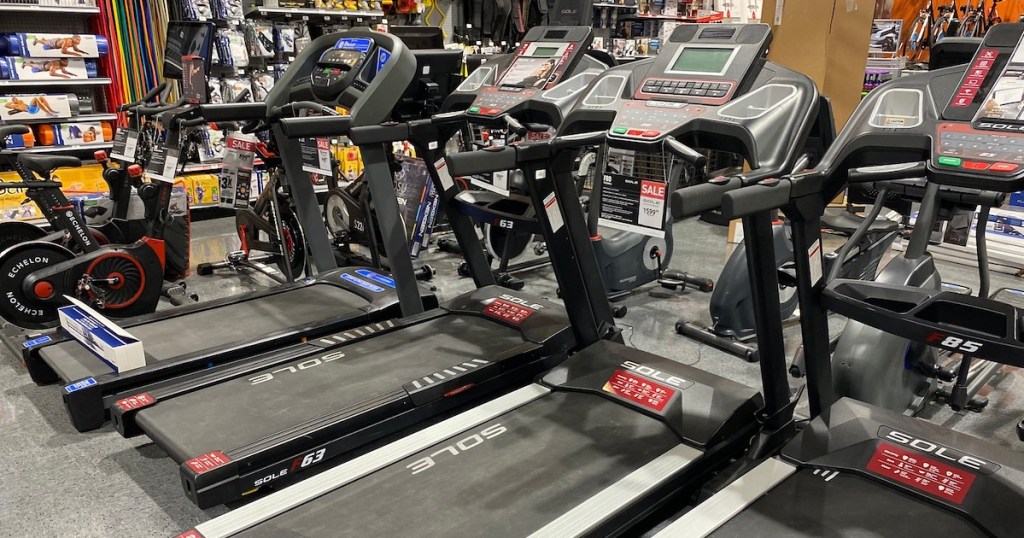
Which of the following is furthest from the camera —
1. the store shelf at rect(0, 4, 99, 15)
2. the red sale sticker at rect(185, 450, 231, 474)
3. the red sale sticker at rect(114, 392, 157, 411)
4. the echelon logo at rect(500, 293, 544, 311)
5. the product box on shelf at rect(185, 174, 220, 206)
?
the product box on shelf at rect(185, 174, 220, 206)

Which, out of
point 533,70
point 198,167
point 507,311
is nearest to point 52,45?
point 198,167

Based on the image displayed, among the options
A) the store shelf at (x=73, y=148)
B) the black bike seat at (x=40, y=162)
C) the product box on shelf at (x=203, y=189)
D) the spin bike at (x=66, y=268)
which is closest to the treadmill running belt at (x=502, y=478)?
the spin bike at (x=66, y=268)

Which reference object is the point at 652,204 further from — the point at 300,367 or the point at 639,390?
the point at 300,367

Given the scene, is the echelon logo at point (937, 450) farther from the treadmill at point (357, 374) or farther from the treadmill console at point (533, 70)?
the treadmill console at point (533, 70)

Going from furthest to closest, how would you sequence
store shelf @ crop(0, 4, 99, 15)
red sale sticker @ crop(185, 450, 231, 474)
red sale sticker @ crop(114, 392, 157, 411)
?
store shelf @ crop(0, 4, 99, 15) < red sale sticker @ crop(114, 392, 157, 411) < red sale sticker @ crop(185, 450, 231, 474)

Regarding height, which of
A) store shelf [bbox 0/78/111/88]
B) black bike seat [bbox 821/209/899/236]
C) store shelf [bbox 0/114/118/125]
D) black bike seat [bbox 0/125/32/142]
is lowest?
black bike seat [bbox 821/209/899/236]

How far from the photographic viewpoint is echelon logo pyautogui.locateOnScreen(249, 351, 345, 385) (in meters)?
2.72

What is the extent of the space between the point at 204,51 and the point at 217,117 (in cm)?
165

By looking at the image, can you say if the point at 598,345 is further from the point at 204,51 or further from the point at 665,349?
the point at 204,51

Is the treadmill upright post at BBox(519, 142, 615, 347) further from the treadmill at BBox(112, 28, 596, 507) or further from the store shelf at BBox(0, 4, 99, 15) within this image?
the store shelf at BBox(0, 4, 99, 15)

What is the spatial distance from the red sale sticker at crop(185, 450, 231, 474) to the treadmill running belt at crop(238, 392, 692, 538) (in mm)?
291

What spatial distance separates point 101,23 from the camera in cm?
555

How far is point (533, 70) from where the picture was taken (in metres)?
3.23

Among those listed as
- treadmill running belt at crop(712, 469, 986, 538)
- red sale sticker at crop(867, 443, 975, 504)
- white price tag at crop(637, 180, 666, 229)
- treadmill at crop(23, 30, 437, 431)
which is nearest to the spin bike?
treadmill at crop(23, 30, 437, 431)
